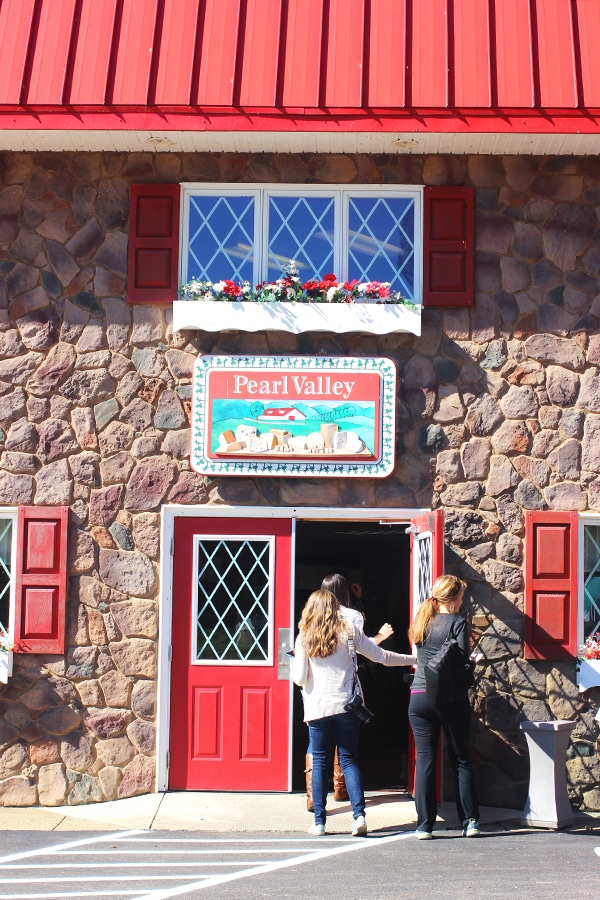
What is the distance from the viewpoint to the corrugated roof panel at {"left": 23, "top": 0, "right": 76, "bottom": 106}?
8.35m

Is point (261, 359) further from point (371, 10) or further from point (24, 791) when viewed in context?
point (24, 791)

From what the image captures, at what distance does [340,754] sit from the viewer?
24.0ft

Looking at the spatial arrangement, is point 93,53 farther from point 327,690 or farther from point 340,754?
point 340,754

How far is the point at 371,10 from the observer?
28.5 feet

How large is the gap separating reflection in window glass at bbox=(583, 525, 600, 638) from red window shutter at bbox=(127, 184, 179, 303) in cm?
380

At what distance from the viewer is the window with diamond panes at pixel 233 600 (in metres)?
8.66

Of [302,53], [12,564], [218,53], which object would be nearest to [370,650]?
[12,564]

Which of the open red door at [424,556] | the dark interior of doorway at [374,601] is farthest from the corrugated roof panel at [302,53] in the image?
the dark interior of doorway at [374,601]

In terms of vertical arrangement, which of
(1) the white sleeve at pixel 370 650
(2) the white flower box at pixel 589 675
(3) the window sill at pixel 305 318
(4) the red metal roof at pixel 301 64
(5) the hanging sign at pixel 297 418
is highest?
(4) the red metal roof at pixel 301 64

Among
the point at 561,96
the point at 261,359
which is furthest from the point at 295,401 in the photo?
the point at 561,96

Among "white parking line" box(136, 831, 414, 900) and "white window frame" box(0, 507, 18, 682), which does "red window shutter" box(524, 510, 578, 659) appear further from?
"white window frame" box(0, 507, 18, 682)

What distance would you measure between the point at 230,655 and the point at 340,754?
5.30 feet

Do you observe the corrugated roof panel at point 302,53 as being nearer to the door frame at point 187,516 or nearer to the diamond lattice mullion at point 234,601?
the door frame at point 187,516

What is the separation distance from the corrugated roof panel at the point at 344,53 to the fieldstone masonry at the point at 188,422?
65cm
